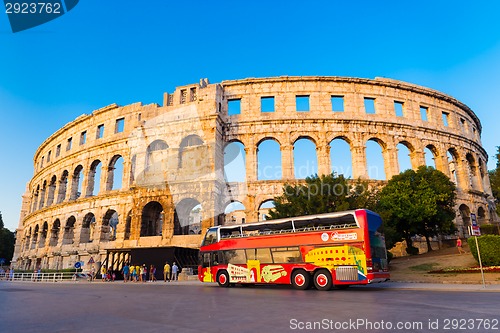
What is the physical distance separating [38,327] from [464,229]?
112ft

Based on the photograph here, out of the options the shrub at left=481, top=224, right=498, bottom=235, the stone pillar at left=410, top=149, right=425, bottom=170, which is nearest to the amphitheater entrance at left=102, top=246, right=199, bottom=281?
the stone pillar at left=410, top=149, right=425, bottom=170

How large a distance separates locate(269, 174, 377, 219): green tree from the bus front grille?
571 cm

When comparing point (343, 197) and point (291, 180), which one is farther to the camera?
point (291, 180)

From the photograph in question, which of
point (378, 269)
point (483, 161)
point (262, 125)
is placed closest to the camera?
point (378, 269)

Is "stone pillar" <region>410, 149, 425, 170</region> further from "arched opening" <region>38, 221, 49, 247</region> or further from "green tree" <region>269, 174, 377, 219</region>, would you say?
"arched opening" <region>38, 221, 49, 247</region>

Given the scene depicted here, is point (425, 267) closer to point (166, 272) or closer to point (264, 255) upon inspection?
point (264, 255)

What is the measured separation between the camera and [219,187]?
25.9 metres

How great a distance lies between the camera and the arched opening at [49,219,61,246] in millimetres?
34562

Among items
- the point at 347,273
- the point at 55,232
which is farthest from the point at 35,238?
the point at 347,273

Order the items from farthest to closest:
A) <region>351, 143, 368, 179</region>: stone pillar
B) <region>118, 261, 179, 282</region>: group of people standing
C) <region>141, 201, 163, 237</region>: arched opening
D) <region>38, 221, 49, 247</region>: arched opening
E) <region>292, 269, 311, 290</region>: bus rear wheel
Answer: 1. <region>38, 221, 49, 247</region>: arched opening
2. <region>351, 143, 368, 179</region>: stone pillar
3. <region>141, 201, 163, 237</region>: arched opening
4. <region>118, 261, 179, 282</region>: group of people standing
5. <region>292, 269, 311, 290</region>: bus rear wheel

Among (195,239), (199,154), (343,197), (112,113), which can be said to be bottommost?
(195,239)

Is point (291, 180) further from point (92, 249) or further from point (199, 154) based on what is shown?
point (92, 249)

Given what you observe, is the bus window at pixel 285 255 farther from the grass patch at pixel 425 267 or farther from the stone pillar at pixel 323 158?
the stone pillar at pixel 323 158

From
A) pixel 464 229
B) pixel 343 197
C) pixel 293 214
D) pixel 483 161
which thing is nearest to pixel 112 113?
pixel 293 214
